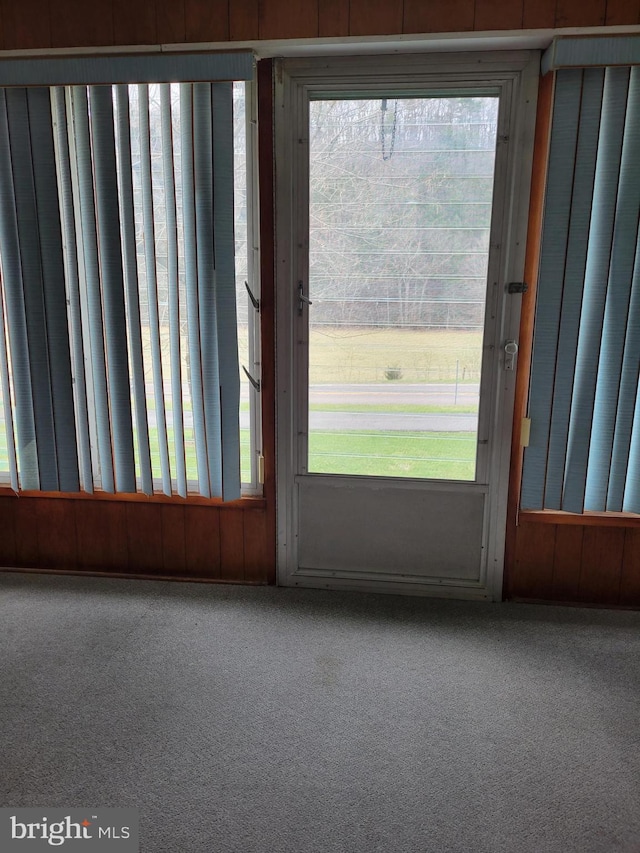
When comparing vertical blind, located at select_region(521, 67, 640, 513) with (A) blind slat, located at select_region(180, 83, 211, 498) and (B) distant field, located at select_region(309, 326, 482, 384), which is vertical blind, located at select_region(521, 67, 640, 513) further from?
(A) blind slat, located at select_region(180, 83, 211, 498)

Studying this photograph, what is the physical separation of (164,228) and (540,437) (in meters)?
1.62

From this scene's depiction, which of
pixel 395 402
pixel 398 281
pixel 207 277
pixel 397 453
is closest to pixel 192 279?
pixel 207 277

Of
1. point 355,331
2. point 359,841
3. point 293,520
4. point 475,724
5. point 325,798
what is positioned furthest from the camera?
point 293,520

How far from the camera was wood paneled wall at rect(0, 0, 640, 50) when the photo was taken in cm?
208

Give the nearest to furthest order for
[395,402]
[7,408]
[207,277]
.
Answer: [207,277] < [395,402] < [7,408]

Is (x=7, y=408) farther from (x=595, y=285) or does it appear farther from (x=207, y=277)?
(x=595, y=285)

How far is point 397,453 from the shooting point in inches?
98.0

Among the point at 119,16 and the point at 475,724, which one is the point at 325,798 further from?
the point at 119,16

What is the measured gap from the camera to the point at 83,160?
7.72 ft

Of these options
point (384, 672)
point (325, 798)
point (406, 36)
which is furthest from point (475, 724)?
point (406, 36)

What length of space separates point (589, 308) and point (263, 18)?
153 cm

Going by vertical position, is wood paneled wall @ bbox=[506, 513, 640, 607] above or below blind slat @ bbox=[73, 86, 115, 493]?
below

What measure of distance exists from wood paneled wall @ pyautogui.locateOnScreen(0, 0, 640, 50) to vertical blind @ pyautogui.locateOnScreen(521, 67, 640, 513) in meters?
0.21

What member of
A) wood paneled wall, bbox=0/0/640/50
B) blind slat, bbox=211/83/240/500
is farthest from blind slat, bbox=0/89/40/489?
blind slat, bbox=211/83/240/500
